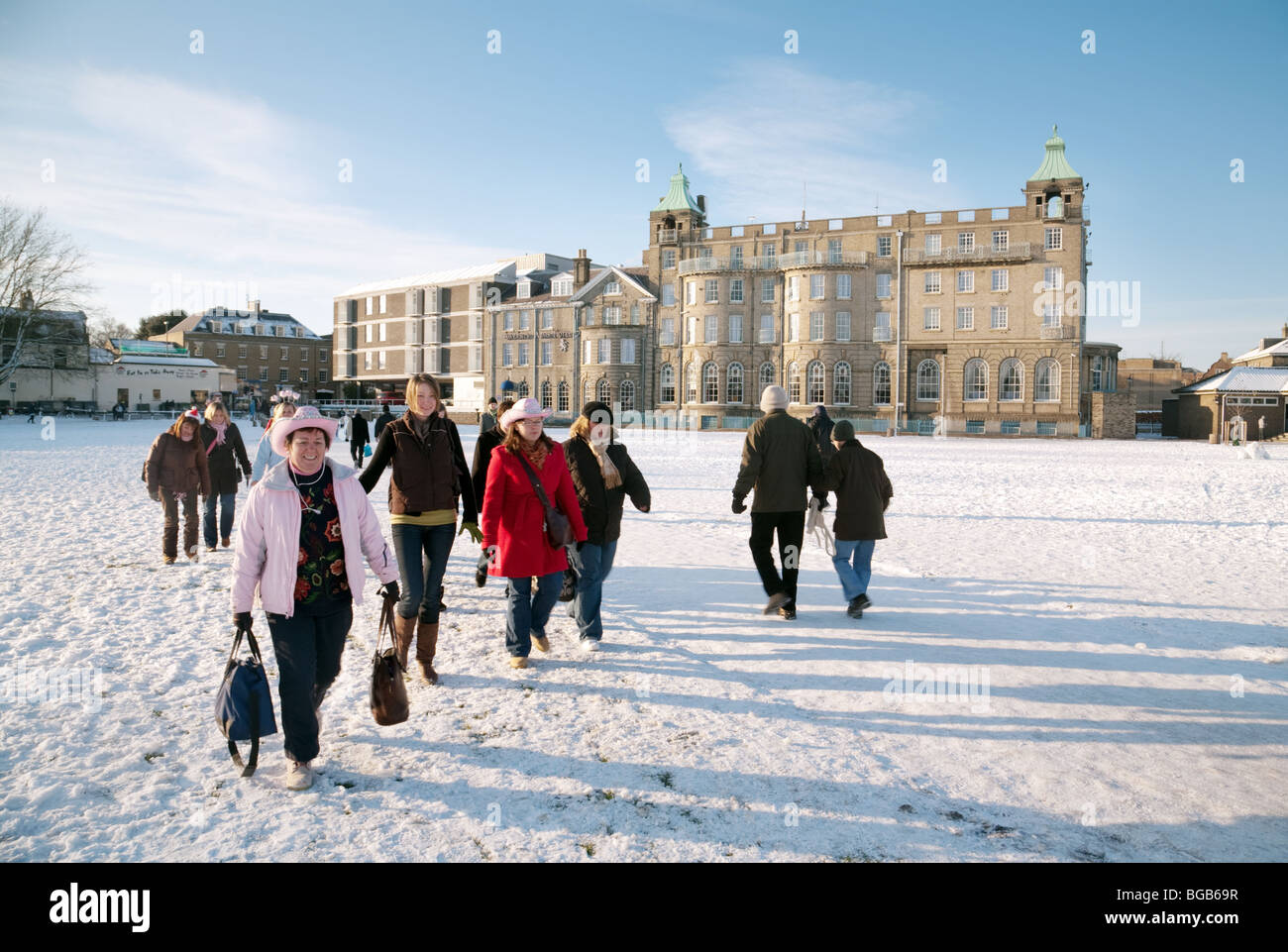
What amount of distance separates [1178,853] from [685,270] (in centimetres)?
5331

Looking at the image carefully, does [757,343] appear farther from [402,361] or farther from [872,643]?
[872,643]

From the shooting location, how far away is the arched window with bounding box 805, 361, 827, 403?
50625 millimetres

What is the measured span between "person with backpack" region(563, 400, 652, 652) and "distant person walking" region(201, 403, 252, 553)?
5404mm

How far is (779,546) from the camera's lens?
23.8ft

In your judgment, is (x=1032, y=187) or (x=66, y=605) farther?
(x=1032, y=187)

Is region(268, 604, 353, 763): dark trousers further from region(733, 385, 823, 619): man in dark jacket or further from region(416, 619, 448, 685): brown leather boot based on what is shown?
region(733, 385, 823, 619): man in dark jacket

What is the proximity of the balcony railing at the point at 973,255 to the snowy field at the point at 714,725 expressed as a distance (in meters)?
41.6

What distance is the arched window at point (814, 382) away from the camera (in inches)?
1993

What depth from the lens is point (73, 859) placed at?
3371 mm

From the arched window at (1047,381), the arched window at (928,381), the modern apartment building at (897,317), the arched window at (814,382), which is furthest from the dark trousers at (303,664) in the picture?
the arched window at (1047,381)

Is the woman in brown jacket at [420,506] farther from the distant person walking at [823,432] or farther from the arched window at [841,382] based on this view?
the arched window at [841,382]

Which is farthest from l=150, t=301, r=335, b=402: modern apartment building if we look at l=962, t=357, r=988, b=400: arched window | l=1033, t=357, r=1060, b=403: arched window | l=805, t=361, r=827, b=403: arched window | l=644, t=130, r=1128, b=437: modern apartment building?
l=1033, t=357, r=1060, b=403: arched window

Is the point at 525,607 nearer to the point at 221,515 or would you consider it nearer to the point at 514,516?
the point at 514,516
